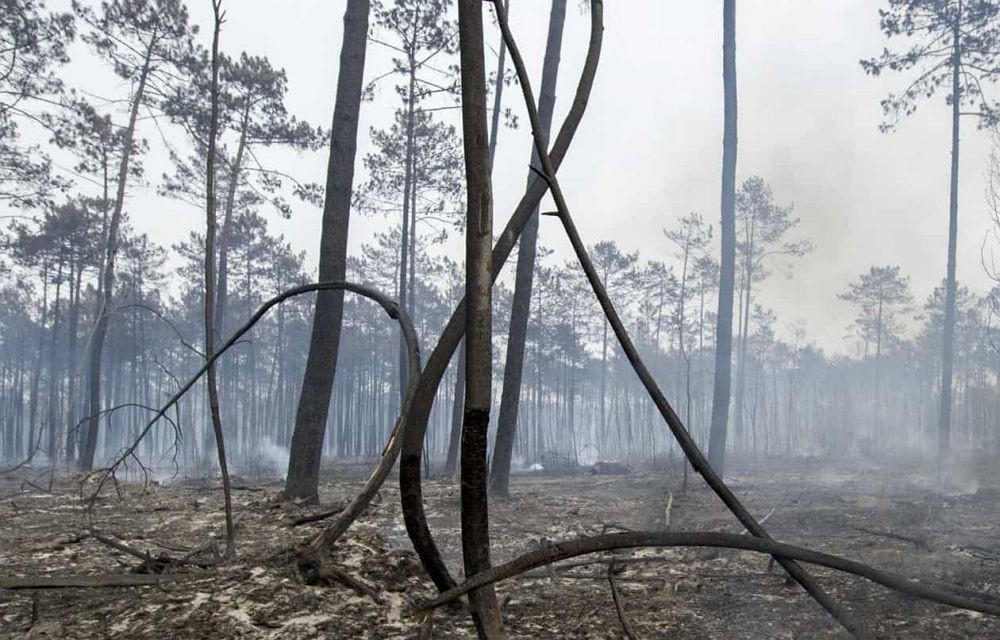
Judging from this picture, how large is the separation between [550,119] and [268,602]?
29.6ft

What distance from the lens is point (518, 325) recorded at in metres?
10.3

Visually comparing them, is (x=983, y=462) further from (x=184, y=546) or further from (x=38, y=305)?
(x=38, y=305)

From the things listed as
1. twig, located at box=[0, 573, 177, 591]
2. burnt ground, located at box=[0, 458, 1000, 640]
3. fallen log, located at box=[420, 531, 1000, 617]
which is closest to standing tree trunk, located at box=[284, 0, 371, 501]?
burnt ground, located at box=[0, 458, 1000, 640]

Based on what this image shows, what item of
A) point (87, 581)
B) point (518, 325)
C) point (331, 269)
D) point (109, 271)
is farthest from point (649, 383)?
point (109, 271)

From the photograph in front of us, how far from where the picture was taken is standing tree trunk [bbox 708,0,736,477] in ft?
40.9

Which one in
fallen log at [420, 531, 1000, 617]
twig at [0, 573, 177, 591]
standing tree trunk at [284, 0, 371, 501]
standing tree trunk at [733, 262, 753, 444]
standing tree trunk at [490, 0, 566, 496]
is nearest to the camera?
fallen log at [420, 531, 1000, 617]

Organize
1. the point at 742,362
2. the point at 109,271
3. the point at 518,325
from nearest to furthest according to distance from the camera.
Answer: the point at 518,325, the point at 109,271, the point at 742,362

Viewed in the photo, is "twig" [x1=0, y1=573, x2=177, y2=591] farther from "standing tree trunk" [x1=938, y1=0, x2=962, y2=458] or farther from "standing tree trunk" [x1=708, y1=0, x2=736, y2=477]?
"standing tree trunk" [x1=938, y1=0, x2=962, y2=458]

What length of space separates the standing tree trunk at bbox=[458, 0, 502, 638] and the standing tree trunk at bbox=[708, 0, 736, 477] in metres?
11.6

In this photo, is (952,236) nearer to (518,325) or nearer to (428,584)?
(518,325)

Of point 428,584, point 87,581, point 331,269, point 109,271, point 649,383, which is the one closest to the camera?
point 649,383

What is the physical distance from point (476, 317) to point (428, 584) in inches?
109

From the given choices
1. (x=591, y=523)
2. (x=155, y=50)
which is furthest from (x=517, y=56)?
(x=155, y=50)

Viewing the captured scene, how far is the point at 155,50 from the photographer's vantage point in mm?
16031
